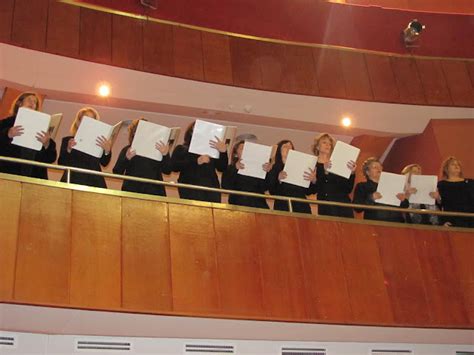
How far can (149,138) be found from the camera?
542 cm

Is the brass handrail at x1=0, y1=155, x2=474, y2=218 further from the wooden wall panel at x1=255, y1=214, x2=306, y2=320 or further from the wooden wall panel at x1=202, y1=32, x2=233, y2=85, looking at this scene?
the wooden wall panel at x1=202, y1=32, x2=233, y2=85

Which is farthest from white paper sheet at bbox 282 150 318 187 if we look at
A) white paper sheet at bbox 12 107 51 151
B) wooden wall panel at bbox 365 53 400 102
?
wooden wall panel at bbox 365 53 400 102

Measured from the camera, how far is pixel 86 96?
728cm

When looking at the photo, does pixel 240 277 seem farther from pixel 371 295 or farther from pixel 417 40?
pixel 417 40

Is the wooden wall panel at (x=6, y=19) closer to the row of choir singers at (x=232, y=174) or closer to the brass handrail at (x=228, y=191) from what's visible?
the row of choir singers at (x=232, y=174)

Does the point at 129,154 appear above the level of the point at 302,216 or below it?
above

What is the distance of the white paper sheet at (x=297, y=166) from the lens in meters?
5.77

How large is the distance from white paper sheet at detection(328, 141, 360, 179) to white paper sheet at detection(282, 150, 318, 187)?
192 mm

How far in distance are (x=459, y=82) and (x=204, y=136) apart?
434 centimetres

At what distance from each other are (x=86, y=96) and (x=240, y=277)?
3076mm

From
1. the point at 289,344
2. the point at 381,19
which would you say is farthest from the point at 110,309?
the point at 381,19

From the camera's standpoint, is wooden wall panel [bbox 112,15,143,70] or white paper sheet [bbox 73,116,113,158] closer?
white paper sheet [bbox 73,116,113,158]

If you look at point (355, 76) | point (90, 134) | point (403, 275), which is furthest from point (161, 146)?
point (355, 76)

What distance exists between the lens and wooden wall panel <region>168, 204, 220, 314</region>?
4863 millimetres
